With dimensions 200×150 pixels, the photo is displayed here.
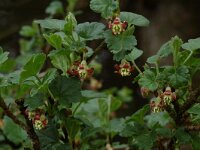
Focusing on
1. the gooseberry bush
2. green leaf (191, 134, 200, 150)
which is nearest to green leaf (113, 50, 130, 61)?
the gooseberry bush

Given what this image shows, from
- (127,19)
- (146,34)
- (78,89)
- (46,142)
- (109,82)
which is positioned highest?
(127,19)

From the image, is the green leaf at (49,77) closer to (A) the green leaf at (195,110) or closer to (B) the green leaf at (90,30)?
(B) the green leaf at (90,30)

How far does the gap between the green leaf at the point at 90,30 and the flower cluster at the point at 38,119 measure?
14 cm

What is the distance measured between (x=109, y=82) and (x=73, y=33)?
7.97 feet

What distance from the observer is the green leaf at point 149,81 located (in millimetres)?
695

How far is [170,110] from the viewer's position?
29.7 inches

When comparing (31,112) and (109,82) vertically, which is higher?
(31,112)

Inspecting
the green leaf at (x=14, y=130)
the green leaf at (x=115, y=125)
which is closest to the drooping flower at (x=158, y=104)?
the green leaf at (x=115, y=125)

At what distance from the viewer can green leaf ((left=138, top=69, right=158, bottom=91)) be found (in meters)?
0.70

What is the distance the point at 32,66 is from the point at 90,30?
11cm

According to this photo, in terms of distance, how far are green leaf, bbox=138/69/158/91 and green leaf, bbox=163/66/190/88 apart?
0.02 metres

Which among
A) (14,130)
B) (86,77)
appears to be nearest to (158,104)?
(86,77)

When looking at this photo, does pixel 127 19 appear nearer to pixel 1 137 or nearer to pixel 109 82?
pixel 1 137

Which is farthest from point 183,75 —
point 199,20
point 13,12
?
point 13,12
